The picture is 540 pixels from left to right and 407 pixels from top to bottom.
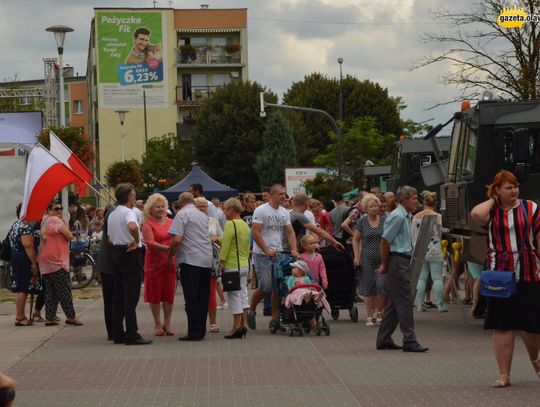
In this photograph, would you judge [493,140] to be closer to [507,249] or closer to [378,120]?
[507,249]

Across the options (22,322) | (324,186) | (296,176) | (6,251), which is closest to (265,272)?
(22,322)

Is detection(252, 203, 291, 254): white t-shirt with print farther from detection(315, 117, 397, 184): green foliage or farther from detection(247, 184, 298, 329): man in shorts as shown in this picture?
detection(315, 117, 397, 184): green foliage

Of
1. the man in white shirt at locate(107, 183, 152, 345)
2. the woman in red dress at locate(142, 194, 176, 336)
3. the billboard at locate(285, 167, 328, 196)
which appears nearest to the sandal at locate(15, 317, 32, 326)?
the woman in red dress at locate(142, 194, 176, 336)

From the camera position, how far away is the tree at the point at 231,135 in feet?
257

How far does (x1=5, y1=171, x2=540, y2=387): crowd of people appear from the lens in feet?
33.4

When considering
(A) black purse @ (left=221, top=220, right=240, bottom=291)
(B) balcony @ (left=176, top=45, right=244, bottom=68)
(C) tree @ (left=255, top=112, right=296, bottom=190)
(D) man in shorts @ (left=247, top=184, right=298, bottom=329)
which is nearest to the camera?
(A) black purse @ (left=221, top=220, right=240, bottom=291)

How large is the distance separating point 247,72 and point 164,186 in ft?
97.7

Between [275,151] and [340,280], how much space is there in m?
58.2

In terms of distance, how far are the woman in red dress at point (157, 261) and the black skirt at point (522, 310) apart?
19.7 feet

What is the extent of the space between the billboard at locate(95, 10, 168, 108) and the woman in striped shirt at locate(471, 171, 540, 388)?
8375 centimetres

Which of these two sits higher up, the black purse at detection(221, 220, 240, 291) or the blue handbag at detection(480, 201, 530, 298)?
the blue handbag at detection(480, 201, 530, 298)

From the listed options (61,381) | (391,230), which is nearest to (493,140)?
(391,230)

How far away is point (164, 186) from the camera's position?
218ft

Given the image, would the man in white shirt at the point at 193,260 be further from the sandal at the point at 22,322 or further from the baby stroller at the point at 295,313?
the sandal at the point at 22,322
